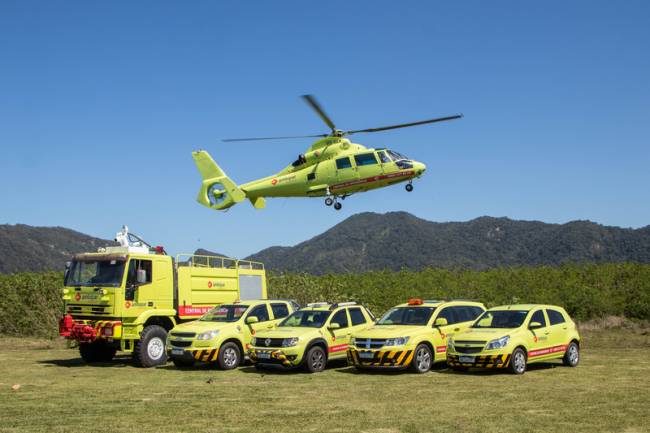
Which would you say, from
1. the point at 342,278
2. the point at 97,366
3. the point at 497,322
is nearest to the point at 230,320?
the point at 97,366

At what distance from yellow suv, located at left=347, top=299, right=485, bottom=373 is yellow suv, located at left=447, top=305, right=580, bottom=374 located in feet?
1.81

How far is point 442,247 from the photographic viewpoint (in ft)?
597

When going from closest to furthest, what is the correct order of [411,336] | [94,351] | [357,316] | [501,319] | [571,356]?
1. [411,336]
2. [501,319]
3. [571,356]
4. [357,316]
5. [94,351]

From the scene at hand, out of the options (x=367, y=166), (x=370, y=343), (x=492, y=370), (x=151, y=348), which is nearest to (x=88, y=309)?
(x=151, y=348)

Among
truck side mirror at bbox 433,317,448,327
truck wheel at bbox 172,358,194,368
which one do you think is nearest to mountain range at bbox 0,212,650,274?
truck wheel at bbox 172,358,194,368

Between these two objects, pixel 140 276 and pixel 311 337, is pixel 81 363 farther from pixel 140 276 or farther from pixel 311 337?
pixel 311 337

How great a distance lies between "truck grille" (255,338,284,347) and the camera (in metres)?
16.8

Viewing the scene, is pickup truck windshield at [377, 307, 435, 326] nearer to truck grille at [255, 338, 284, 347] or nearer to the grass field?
the grass field

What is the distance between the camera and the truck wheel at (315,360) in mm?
16703

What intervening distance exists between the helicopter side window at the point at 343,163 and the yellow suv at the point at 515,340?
10392mm

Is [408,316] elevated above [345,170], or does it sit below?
below

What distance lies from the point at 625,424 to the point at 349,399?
4612mm

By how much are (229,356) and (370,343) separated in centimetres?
395

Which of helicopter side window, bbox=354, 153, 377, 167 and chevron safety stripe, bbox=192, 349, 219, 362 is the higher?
helicopter side window, bbox=354, 153, 377, 167
